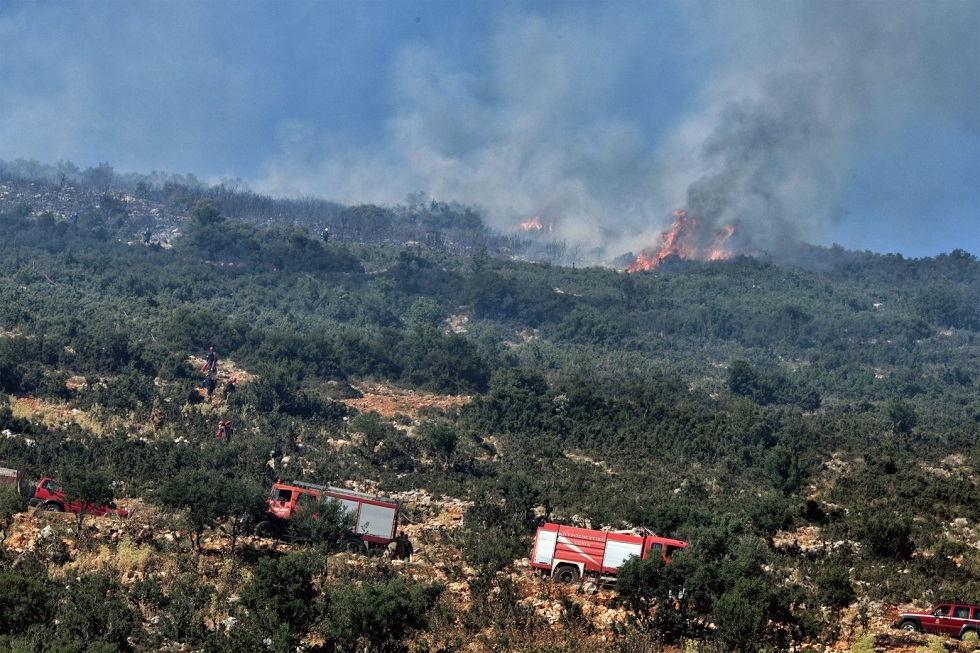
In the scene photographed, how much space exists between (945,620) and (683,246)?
14515 cm

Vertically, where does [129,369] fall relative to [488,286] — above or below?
below

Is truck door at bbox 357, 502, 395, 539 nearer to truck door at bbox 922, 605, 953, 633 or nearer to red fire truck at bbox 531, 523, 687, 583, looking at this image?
red fire truck at bbox 531, 523, 687, 583

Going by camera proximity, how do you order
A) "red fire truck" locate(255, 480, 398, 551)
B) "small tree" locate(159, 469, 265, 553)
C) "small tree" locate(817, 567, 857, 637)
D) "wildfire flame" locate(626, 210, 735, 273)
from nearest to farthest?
"small tree" locate(817, 567, 857, 637), "small tree" locate(159, 469, 265, 553), "red fire truck" locate(255, 480, 398, 551), "wildfire flame" locate(626, 210, 735, 273)

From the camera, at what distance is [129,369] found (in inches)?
2251

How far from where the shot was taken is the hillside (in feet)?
68.6

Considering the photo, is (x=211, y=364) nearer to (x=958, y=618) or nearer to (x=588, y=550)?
(x=588, y=550)

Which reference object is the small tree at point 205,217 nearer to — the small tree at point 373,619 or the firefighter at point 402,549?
the firefighter at point 402,549

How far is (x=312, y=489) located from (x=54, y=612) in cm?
1213

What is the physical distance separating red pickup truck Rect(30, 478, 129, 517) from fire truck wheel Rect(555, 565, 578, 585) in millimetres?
14558

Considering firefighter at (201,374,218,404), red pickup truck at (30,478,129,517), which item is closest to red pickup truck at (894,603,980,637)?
red pickup truck at (30,478,129,517)

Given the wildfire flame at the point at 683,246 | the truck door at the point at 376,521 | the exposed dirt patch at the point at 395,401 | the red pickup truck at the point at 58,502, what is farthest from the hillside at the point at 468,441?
the wildfire flame at the point at 683,246

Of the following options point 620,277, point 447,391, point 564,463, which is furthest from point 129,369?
point 620,277

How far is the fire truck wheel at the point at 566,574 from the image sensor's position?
26562mm

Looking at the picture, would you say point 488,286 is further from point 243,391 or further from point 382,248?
point 243,391
